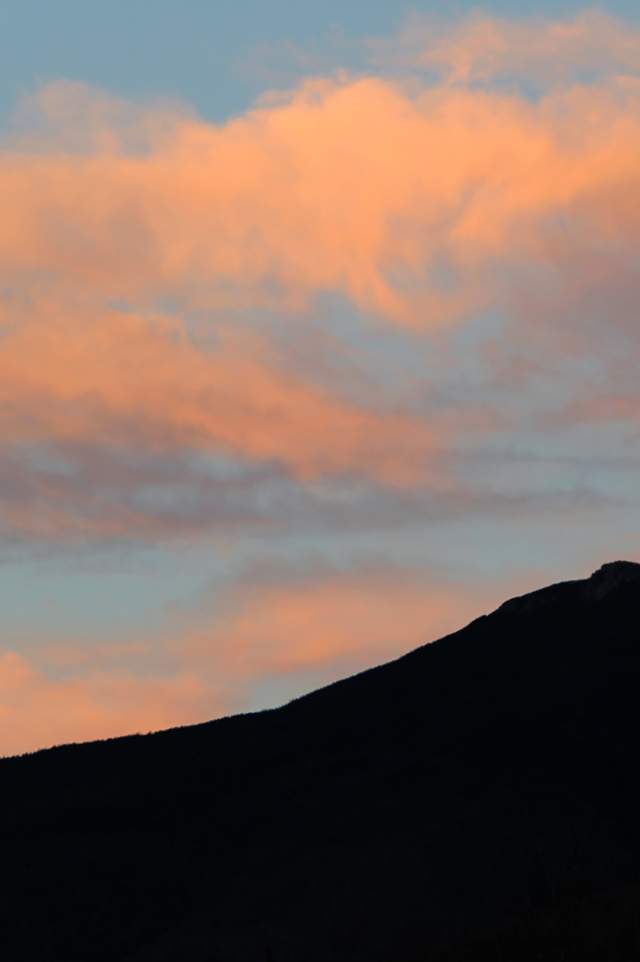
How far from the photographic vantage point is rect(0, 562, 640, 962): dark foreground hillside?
66.7 m

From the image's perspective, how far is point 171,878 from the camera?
83.5 meters

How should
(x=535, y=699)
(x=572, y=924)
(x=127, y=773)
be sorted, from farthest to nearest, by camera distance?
(x=127, y=773) < (x=535, y=699) < (x=572, y=924)

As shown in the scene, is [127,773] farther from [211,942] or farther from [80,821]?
[211,942]

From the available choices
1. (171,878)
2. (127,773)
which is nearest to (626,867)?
(171,878)

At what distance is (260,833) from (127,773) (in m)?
21.7

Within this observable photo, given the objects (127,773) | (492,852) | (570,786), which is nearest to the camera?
(492,852)

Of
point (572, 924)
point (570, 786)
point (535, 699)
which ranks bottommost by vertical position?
point (572, 924)

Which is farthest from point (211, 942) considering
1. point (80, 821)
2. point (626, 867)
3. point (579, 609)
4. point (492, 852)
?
point (579, 609)

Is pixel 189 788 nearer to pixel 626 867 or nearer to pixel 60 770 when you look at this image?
pixel 60 770

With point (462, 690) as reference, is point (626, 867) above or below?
below

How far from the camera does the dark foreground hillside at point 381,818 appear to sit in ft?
219

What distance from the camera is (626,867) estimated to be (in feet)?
231

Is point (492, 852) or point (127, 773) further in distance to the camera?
point (127, 773)

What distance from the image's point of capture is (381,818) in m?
80.2
